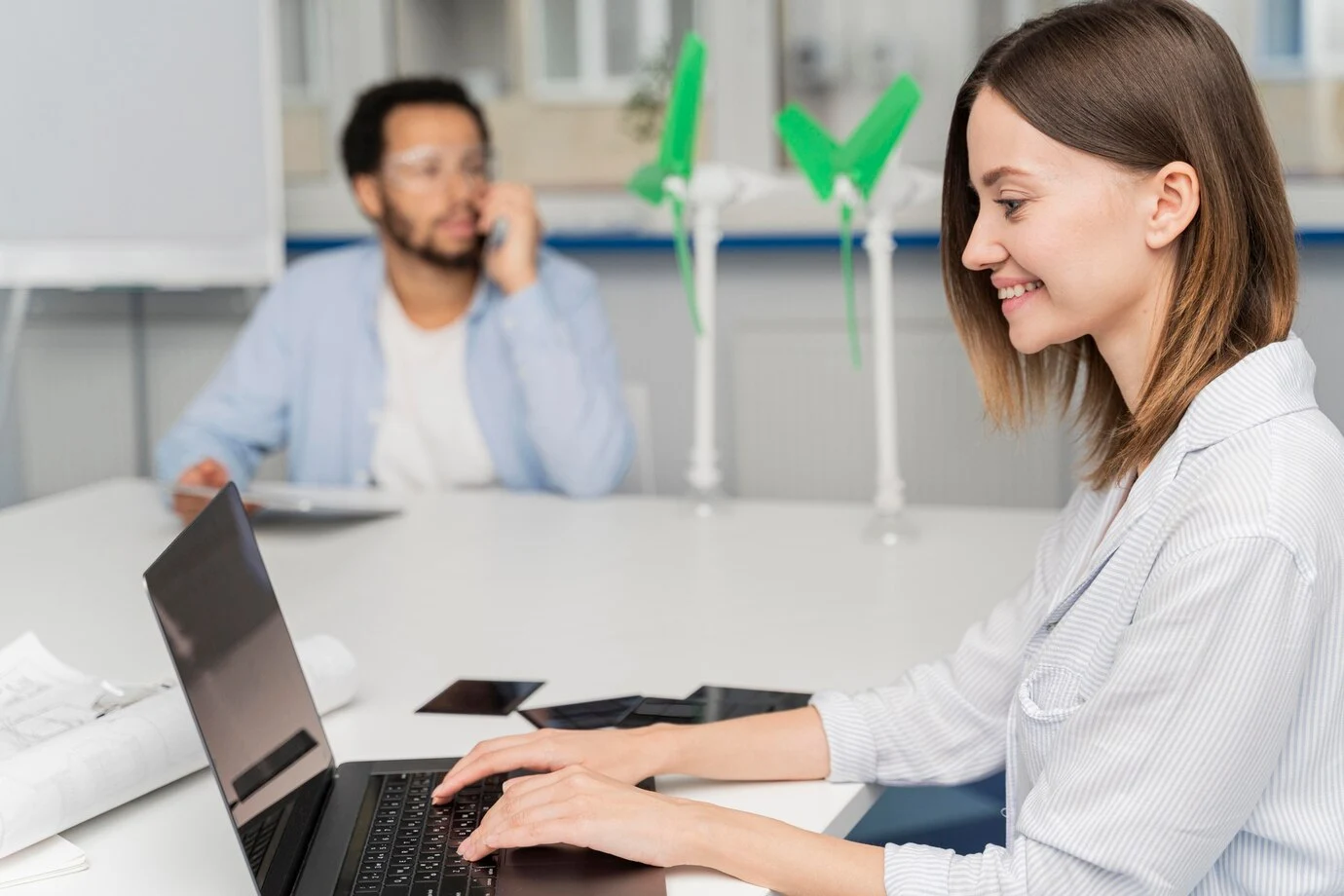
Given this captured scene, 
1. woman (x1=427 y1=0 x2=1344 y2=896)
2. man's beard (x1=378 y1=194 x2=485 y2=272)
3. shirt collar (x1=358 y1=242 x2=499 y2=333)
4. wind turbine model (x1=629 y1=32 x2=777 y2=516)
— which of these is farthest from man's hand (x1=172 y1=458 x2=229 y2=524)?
woman (x1=427 y1=0 x2=1344 y2=896)

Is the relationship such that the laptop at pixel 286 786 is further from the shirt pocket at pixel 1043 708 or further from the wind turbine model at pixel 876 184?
the wind turbine model at pixel 876 184

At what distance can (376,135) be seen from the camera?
251 cm

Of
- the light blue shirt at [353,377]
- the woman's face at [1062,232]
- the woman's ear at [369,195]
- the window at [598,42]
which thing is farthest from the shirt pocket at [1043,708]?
the window at [598,42]

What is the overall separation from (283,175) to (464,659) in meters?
2.32

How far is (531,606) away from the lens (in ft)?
5.29

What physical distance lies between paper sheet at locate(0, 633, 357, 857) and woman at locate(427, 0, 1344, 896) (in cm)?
21

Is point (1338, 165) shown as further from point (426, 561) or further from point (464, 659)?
point (464, 659)

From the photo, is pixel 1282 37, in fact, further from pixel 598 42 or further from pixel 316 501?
pixel 316 501

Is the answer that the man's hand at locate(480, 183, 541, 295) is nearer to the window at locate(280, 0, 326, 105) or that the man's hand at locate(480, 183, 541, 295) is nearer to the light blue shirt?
the light blue shirt

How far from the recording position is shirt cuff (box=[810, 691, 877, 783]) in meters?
1.13

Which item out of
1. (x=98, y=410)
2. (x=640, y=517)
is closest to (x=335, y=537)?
(x=640, y=517)

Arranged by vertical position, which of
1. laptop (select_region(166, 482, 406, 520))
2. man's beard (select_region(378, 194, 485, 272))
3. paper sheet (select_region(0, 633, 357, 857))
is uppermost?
man's beard (select_region(378, 194, 485, 272))

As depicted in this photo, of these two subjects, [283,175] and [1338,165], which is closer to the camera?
[1338,165]

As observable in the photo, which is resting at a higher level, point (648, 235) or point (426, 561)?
point (648, 235)
